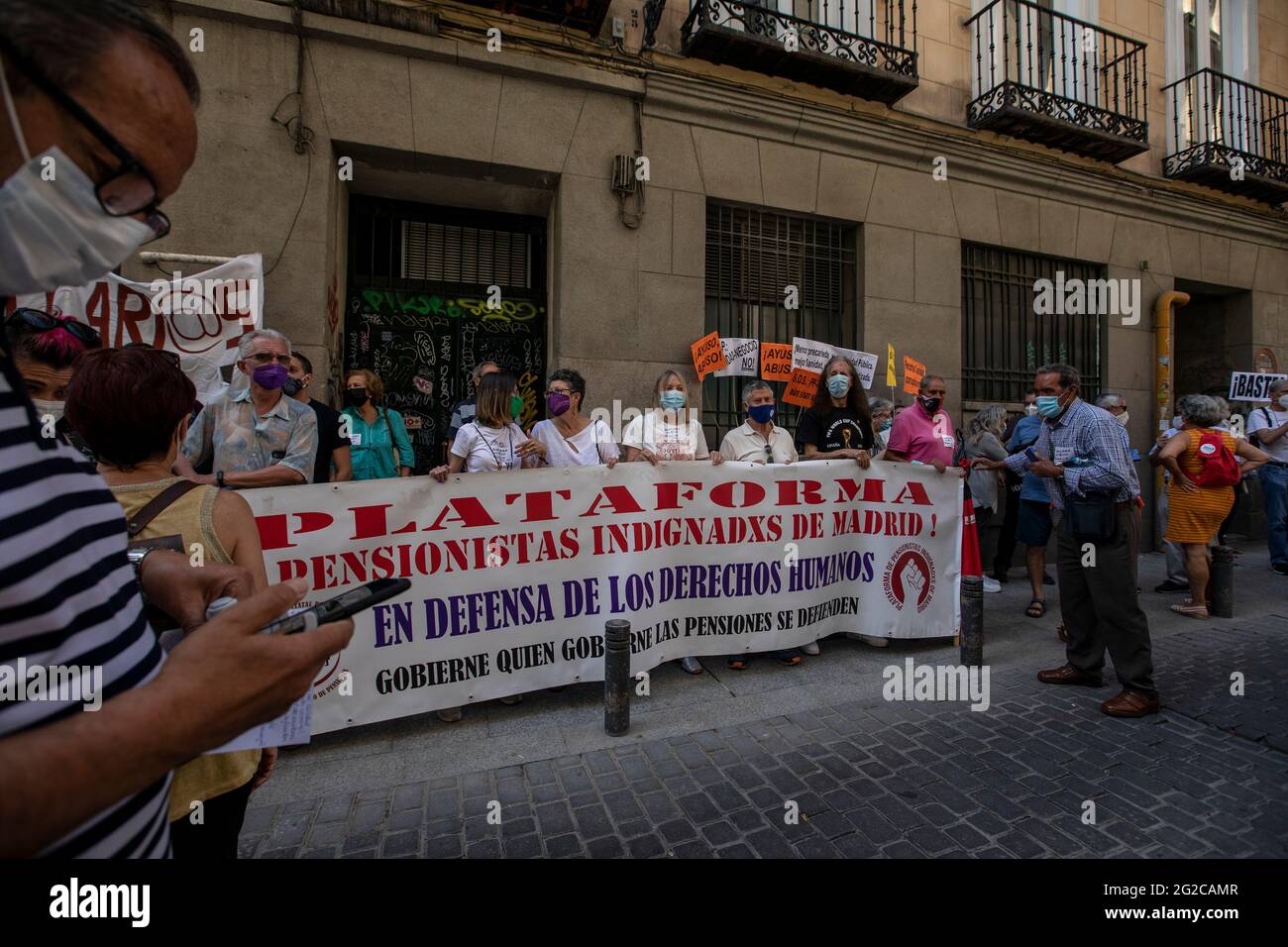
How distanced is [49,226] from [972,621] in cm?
515

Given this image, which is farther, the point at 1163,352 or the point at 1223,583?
the point at 1163,352

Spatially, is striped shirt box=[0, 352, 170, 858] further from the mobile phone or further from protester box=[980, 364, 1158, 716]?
protester box=[980, 364, 1158, 716]

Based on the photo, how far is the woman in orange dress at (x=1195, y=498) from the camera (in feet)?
20.0

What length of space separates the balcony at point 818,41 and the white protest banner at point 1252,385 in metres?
6.42

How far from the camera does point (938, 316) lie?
854 cm

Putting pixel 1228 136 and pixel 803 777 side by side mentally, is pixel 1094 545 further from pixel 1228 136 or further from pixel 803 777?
pixel 1228 136

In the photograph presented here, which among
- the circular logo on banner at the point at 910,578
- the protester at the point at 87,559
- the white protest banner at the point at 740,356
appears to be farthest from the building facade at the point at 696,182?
the protester at the point at 87,559

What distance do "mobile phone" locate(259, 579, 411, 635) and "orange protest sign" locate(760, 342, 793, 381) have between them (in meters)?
6.95

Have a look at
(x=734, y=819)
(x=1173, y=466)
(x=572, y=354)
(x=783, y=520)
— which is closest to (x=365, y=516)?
(x=734, y=819)

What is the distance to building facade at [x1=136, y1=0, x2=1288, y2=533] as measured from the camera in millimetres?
6023

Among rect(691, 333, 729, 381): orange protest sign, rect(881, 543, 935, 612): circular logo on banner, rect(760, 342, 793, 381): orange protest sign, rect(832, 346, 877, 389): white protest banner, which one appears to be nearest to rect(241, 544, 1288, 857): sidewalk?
rect(881, 543, 935, 612): circular logo on banner

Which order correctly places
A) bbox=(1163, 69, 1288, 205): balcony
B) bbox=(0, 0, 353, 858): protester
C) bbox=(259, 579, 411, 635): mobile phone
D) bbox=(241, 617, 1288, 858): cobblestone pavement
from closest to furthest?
bbox=(0, 0, 353, 858): protester
bbox=(259, 579, 411, 635): mobile phone
bbox=(241, 617, 1288, 858): cobblestone pavement
bbox=(1163, 69, 1288, 205): balcony

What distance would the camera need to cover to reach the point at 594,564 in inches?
165

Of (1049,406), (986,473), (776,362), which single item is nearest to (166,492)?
(1049,406)
